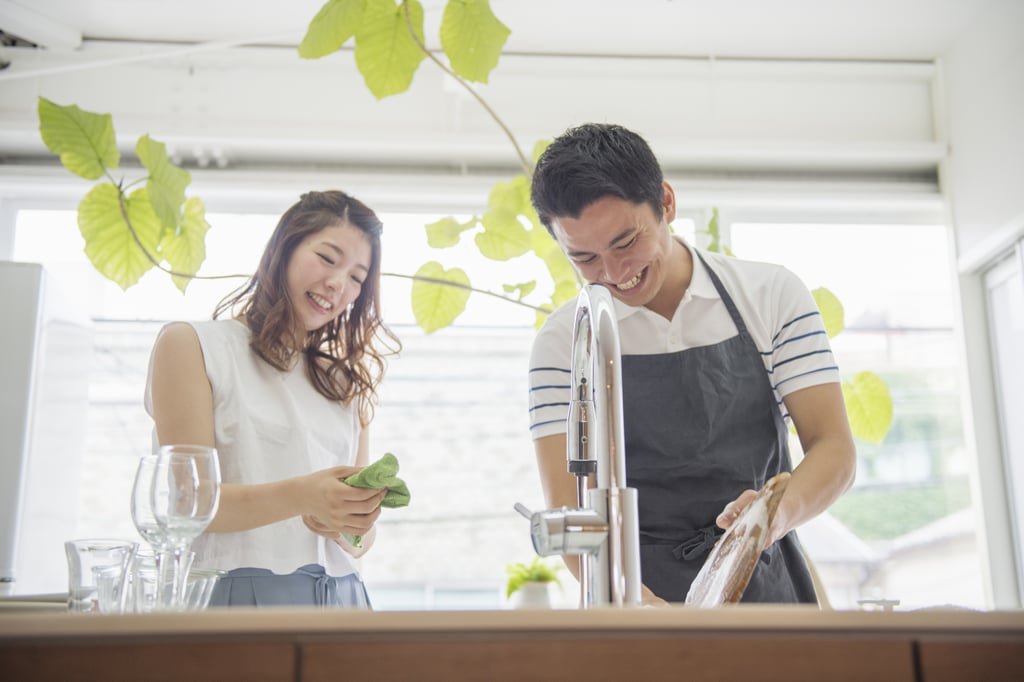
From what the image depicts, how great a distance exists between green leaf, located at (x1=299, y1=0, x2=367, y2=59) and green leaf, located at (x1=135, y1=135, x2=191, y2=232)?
432 millimetres

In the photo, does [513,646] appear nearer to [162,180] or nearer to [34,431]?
[162,180]

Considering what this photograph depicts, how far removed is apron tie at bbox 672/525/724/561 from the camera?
4.57 feet

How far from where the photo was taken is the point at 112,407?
341 centimetres

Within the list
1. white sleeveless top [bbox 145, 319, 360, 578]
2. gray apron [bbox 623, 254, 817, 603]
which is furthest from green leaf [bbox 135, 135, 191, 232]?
gray apron [bbox 623, 254, 817, 603]

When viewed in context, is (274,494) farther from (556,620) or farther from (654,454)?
(556,620)

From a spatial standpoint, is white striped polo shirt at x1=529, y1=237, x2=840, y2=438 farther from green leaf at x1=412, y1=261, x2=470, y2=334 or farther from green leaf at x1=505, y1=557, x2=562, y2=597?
green leaf at x1=505, y1=557, x2=562, y2=597

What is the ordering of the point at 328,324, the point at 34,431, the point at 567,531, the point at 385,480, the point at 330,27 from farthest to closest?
the point at 34,431, the point at 328,324, the point at 330,27, the point at 385,480, the point at 567,531

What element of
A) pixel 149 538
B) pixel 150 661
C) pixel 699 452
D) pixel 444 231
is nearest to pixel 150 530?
pixel 149 538

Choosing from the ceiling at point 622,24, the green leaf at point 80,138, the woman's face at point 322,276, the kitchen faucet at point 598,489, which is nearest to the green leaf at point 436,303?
the woman's face at point 322,276

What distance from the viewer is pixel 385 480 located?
1.34m

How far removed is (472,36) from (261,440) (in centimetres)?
83

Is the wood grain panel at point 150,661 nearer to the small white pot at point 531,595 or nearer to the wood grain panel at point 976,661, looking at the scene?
the wood grain panel at point 976,661

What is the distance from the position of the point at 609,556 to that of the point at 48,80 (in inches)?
131

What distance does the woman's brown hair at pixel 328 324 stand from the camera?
170 centimetres
